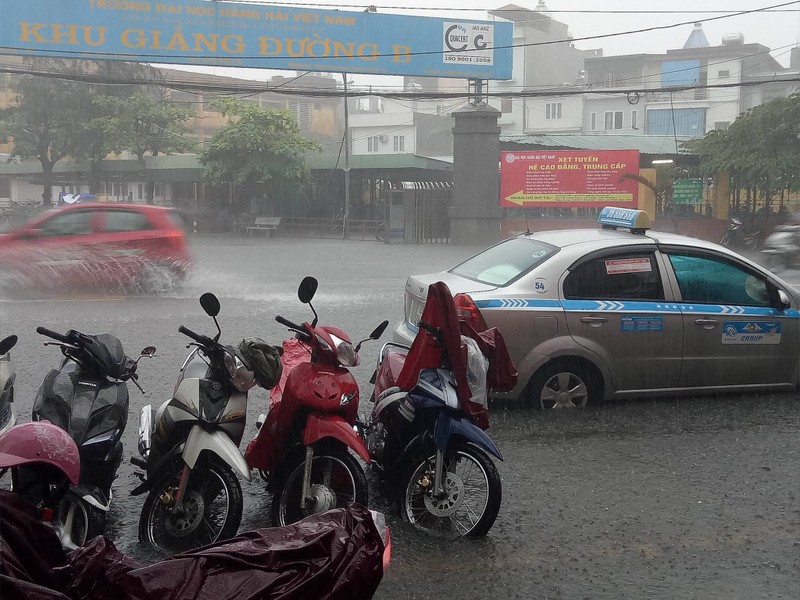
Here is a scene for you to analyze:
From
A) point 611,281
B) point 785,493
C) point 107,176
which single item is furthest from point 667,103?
point 785,493

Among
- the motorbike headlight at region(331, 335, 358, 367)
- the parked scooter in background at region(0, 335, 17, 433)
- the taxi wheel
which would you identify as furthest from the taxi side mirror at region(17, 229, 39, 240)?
the motorbike headlight at region(331, 335, 358, 367)

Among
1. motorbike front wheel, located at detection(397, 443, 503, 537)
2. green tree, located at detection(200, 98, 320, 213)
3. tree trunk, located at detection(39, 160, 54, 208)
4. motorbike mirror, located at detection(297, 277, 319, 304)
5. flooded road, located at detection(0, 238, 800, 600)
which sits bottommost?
flooded road, located at detection(0, 238, 800, 600)

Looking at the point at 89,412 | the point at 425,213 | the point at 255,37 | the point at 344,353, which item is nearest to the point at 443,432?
the point at 344,353

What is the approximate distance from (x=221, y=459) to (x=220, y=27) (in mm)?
17413

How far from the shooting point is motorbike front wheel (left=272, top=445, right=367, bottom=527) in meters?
3.88

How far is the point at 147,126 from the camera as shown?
2236 centimetres

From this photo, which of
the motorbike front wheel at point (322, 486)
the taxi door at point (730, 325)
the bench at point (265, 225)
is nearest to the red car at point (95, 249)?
the bench at point (265, 225)

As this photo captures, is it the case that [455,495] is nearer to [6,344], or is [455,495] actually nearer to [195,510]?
[195,510]

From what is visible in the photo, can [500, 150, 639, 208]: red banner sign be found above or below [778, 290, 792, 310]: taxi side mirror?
above

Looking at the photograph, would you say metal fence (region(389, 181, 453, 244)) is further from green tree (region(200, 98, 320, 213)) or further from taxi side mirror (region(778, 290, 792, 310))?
taxi side mirror (region(778, 290, 792, 310))

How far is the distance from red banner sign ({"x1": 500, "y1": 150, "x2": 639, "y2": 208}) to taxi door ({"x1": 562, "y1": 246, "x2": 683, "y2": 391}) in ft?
50.7

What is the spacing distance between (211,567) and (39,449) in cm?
115

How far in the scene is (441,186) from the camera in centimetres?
2664

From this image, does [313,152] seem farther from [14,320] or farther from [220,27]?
[14,320]
